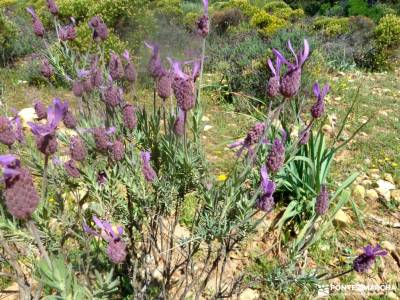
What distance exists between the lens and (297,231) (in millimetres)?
2354

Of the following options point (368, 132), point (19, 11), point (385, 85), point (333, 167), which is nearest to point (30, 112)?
point (333, 167)

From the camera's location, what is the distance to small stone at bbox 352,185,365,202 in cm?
267

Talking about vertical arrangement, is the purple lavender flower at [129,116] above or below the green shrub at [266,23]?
above

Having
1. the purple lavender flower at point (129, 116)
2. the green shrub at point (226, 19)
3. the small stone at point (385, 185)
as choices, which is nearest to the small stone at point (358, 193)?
the small stone at point (385, 185)

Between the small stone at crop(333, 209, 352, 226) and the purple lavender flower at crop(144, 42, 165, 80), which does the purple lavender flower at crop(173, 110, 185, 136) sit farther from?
the small stone at crop(333, 209, 352, 226)

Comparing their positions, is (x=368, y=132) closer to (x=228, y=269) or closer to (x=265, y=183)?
(x=228, y=269)

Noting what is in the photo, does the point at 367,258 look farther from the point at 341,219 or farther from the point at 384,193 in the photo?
the point at 384,193

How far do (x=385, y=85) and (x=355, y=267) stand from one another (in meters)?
5.07

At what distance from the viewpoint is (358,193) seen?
2.71m

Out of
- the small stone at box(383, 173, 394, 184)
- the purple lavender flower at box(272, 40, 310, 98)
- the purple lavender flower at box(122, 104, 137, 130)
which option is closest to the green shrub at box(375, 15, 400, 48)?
the small stone at box(383, 173, 394, 184)

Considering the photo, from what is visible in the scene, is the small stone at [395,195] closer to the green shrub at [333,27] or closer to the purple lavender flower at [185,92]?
the purple lavender flower at [185,92]

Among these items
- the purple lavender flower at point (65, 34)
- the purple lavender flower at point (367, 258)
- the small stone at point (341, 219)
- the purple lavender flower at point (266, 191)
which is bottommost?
the small stone at point (341, 219)

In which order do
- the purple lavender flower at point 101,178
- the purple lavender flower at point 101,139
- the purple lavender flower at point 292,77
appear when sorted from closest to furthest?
the purple lavender flower at point 292,77
the purple lavender flower at point 101,139
the purple lavender flower at point 101,178

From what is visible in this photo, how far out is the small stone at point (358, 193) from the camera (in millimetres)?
2674
